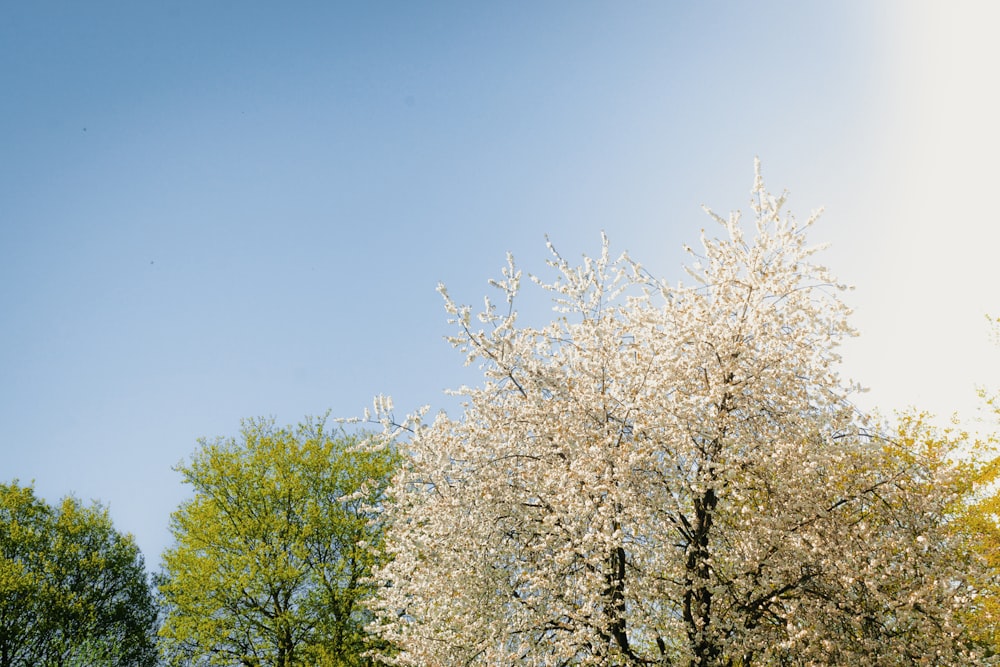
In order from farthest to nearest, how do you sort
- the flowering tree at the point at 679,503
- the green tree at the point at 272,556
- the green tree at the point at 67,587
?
the green tree at the point at 67,587 < the green tree at the point at 272,556 < the flowering tree at the point at 679,503

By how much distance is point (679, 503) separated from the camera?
10.9 m

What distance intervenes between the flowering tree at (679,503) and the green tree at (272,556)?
8649mm

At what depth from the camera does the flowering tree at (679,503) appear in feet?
32.7

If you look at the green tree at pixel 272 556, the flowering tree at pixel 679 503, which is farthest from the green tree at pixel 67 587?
the flowering tree at pixel 679 503

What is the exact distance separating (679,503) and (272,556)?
16.1 metres

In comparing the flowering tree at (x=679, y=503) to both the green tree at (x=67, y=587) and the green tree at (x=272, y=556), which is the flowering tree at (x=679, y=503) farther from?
the green tree at (x=67, y=587)

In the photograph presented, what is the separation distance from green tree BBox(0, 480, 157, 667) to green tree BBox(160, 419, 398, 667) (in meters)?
6.31

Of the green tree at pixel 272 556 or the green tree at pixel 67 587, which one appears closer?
the green tree at pixel 272 556

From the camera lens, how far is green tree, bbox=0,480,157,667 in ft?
89.9

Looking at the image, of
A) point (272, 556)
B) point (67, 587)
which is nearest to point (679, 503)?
point (272, 556)

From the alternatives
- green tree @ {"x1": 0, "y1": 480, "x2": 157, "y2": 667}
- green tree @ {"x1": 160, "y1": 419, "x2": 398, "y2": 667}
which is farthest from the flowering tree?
green tree @ {"x1": 0, "y1": 480, "x2": 157, "y2": 667}

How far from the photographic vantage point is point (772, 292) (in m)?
12.2

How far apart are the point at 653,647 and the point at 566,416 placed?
16.4 feet

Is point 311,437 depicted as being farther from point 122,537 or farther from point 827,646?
point 827,646
